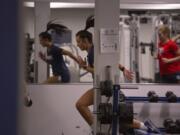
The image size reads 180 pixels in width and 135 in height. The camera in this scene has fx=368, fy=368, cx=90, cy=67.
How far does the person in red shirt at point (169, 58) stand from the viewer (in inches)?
198

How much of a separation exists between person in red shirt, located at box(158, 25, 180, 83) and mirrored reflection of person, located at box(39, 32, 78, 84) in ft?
3.98

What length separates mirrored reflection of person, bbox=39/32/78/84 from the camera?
4.91 meters

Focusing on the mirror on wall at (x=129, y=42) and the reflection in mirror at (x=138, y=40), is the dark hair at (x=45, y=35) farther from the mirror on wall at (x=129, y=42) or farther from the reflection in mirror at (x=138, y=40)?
the reflection in mirror at (x=138, y=40)

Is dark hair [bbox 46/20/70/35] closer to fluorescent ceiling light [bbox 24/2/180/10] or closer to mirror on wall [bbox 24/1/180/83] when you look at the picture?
mirror on wall [bbox 24/1/180/83]

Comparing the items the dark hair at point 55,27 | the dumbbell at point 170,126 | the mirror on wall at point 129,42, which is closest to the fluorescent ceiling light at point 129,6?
the mirror on wall at point 129,42

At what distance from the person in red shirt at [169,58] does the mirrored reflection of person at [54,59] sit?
1.21 metres

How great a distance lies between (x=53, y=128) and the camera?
493cm

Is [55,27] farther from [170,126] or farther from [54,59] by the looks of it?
[170,126]

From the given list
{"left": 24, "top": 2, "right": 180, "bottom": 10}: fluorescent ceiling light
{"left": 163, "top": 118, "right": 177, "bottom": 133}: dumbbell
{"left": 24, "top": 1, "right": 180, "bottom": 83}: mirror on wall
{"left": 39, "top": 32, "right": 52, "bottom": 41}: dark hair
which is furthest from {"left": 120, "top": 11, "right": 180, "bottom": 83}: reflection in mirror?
{"left": 39, "top": 32, "right": 52, "bottom": 41}: dark hair

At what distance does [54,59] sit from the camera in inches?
194

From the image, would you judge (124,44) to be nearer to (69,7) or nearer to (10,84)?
(69,7)

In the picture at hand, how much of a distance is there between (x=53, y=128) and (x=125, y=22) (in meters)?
1.87

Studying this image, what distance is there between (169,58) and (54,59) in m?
1.57

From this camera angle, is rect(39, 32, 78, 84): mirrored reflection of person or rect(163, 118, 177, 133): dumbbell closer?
rect(163, 118, 177, 133): dumbbell
